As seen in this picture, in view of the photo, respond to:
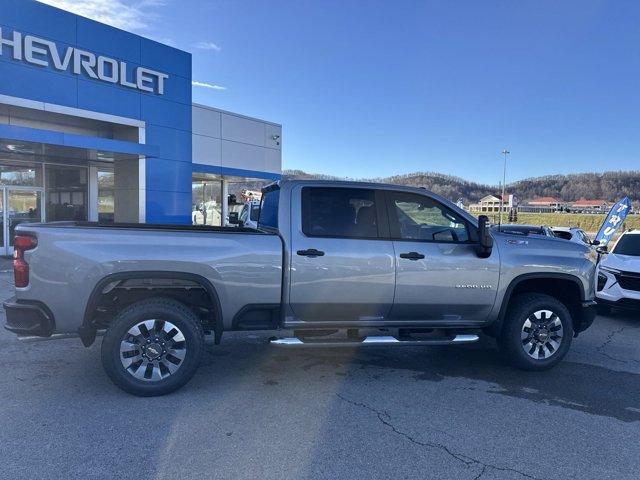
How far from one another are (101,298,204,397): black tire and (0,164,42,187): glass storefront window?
43.3 feet

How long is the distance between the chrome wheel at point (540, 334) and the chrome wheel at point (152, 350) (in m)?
3.52

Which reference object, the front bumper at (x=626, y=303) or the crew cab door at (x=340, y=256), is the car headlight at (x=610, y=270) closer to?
the front bumper at (x=626, y=303)

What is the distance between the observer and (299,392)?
466 centimetres

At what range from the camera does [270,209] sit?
5.45 m

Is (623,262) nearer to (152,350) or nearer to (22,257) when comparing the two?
(152,350)

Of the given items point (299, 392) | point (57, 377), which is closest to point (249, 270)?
point (299, 392)

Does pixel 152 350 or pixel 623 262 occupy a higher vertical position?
pixel 623 262

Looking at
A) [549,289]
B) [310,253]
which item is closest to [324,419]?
[310,253]

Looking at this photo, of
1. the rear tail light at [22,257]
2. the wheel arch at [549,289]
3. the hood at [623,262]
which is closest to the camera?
the rear tail light at [22,257]

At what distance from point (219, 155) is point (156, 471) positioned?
17.7 m

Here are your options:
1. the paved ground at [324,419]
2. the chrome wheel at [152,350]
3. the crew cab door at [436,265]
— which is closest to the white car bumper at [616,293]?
the paved ground at [324,419]

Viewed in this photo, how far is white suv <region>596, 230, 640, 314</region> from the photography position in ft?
27.0

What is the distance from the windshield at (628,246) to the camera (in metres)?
9.30

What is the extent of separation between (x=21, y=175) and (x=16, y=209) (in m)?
1.04
